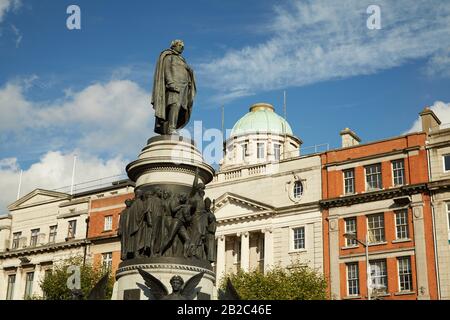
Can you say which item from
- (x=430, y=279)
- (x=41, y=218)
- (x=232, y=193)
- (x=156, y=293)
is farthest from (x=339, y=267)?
(x=156, y=293)

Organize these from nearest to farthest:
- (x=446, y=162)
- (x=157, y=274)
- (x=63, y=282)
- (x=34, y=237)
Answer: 1. (x=157, y=274)
2. (x=446, y=162)
3. (x=63, y=282)
4. (x=34, y=237)

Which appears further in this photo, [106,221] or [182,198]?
[106,221]

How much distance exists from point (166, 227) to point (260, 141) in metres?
52.8

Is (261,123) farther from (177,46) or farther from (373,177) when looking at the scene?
(177,46)

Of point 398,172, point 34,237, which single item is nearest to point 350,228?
point 398,172

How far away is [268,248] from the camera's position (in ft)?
162

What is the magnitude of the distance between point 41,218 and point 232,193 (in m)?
20.6

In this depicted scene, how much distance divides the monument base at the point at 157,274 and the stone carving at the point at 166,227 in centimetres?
16

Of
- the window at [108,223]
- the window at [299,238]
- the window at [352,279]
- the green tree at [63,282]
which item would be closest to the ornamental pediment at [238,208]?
the window at [299,238]

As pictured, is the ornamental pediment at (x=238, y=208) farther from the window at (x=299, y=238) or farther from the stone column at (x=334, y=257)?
the stone column at (x=334, y=257)

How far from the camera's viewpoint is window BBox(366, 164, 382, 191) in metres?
46.7

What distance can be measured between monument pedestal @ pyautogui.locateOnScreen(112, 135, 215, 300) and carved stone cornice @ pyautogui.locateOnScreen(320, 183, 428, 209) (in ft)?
100

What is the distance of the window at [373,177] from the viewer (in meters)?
46.7

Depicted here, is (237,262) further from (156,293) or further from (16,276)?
(156,293)
